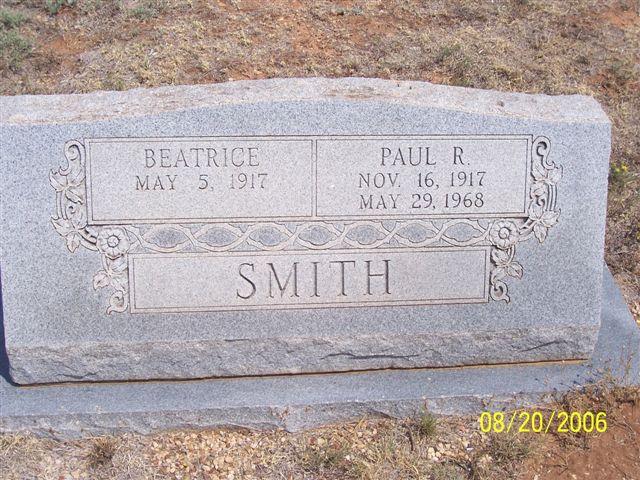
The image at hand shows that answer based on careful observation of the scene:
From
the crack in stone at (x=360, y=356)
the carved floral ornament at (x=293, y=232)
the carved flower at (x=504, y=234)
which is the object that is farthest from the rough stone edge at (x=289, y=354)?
the carved flower at (x=504, y=234)

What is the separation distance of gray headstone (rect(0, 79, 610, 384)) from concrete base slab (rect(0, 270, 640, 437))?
0.25 feet

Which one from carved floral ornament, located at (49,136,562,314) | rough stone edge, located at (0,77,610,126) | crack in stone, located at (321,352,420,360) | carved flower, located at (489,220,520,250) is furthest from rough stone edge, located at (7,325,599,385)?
rough stone edge, located at (0,77,610,126)

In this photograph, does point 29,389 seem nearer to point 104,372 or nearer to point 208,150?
point 104,372

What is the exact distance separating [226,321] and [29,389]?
1043mm

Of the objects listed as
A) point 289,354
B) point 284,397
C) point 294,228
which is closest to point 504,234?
point 294,228

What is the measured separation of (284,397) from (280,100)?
1.44 metres

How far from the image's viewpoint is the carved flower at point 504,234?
3807mm

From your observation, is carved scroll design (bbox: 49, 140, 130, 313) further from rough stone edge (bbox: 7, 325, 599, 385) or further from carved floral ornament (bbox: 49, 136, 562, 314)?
rough stone edge (bbox: 7, 325, 599, 385)

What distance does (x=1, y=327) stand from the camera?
4391 mm

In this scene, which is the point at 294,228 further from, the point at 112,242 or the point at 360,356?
the point at 112,242

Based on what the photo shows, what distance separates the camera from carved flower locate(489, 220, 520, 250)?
381 centimetres

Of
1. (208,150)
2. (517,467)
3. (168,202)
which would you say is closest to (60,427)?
(168,202)

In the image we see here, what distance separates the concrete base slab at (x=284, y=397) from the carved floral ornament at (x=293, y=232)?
1.46ft

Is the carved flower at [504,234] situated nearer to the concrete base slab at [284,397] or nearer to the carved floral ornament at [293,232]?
the carved floral ornament at [293,232]
